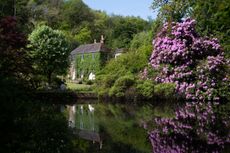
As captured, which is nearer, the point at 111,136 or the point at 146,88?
the point at 111,136

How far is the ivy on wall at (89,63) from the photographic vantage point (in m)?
63.4

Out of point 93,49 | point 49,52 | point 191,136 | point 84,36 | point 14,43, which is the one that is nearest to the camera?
point 191,136

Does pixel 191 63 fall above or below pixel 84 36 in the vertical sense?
below

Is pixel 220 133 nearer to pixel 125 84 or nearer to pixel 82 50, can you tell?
pixel 125 84

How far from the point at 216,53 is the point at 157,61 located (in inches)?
219

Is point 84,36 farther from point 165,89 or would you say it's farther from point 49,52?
point 165,89

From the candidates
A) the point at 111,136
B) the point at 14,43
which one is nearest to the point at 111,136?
the point at 111,136

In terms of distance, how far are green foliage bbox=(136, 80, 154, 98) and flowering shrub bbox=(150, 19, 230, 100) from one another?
1176 millimetres

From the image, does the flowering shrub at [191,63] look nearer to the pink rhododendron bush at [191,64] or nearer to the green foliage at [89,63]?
the pink rhododendron bush at [191,64]

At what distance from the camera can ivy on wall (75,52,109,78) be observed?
63375mm

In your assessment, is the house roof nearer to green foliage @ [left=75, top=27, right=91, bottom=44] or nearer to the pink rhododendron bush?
green foliage @ [left=75, top=27, right=91, bottom=44]

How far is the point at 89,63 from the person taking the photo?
6481 centimetres

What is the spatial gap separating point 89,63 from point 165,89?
26.7 meters

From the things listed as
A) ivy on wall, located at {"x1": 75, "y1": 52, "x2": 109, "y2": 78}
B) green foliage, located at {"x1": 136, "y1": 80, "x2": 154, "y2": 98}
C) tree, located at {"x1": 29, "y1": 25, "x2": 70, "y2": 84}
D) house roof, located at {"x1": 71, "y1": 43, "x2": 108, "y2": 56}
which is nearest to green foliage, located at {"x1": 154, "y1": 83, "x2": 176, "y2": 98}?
green foliage, located at {"x1": 136, "y1": 80, "x2": 154, "y2": 98}
